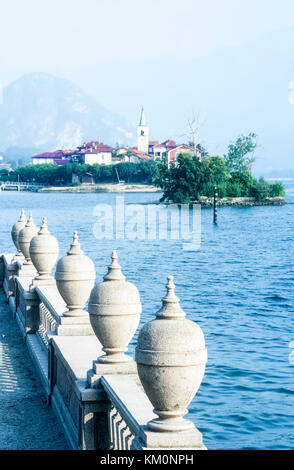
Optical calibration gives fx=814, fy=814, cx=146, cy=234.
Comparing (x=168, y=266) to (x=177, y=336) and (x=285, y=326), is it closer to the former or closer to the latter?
(x=285, y=326)

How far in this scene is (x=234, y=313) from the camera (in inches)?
1187

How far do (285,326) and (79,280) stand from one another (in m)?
18.4

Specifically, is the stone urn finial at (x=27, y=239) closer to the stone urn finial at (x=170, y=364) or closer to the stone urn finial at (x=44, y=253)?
the stone urn finial at (x=44, y=253)

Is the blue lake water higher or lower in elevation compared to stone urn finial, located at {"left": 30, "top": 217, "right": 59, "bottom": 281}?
lower

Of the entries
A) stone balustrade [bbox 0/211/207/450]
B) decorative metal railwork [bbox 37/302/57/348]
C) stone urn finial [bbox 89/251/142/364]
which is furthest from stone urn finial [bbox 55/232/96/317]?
stone urn finial [bbox 89/251/142/364]

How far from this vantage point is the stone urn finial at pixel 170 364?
18.1 ft

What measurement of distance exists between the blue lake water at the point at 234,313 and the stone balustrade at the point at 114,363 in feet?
15.8

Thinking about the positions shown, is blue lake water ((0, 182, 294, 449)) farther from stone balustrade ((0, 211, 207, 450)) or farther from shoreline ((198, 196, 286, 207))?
shoreline ((198, 196, 286, 207))

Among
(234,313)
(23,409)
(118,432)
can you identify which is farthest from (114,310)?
(234,313)

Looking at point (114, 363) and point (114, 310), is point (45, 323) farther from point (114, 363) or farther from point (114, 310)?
point (114, 310)

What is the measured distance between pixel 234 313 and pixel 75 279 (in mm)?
20670

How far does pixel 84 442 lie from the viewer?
7.47 m

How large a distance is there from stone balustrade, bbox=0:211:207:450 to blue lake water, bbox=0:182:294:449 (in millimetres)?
4816

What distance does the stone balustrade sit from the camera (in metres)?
5.55
